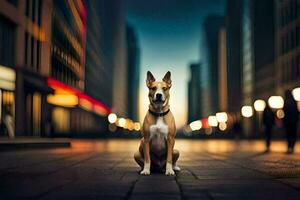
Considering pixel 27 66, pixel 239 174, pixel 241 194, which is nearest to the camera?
pixel 241 194

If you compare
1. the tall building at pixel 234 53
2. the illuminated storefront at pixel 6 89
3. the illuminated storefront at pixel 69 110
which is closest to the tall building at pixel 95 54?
the illuminated storefront at pixel 69 110

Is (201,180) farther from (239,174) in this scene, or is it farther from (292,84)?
(292,84)

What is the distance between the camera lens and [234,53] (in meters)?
167

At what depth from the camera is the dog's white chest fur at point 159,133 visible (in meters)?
8.66

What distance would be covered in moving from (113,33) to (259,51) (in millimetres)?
77624

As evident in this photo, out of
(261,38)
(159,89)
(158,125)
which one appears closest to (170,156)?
(158,125)

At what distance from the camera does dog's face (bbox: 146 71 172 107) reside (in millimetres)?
8570

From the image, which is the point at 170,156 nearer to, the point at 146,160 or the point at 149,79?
the point at 146,160

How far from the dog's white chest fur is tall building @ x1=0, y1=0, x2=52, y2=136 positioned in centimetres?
2017

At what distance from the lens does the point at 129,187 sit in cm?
705

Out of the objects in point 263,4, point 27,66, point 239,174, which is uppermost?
point 263,4

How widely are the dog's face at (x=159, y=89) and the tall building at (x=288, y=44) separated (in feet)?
193

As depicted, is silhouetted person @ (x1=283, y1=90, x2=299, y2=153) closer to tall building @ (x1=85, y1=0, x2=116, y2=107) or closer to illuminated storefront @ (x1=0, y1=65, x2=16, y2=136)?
illuminated storefront @ (x1=0, y1=65, x2=16, y2=136)

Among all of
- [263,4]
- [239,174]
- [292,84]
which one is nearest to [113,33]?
[263,4]
